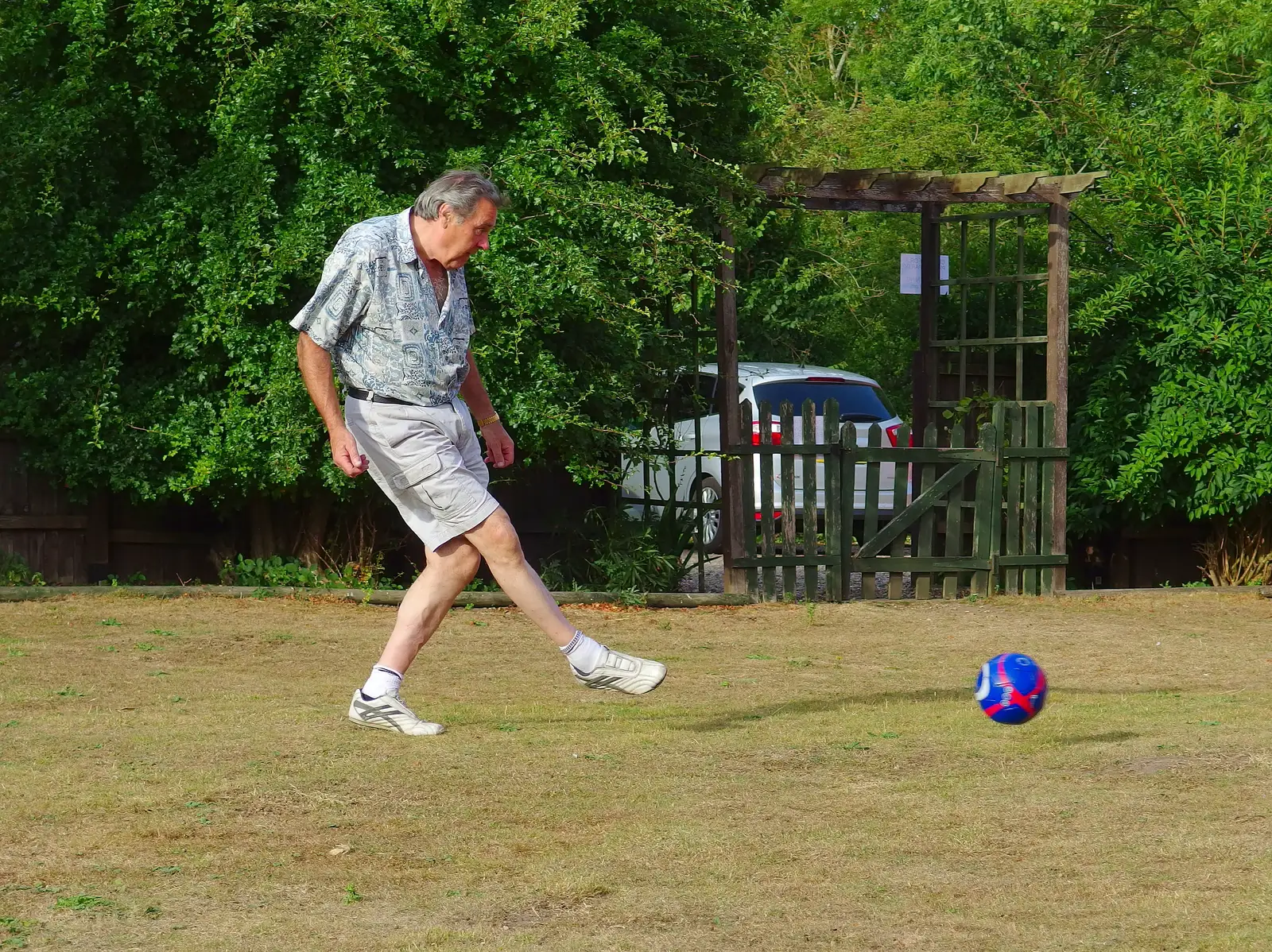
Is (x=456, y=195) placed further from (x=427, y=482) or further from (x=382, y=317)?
(x=427, y=482)

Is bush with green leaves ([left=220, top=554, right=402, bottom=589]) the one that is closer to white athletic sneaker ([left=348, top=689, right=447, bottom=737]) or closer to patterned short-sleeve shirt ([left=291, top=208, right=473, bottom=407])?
white athletic sneaker ([left=348, top=689, right=447, bottom=737])

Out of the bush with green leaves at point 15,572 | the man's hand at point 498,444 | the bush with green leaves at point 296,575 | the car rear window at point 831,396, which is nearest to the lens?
the man's hand at point 498,444

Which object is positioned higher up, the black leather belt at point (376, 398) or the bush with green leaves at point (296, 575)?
the black leather belt at point (376, 398)

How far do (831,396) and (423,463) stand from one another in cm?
997

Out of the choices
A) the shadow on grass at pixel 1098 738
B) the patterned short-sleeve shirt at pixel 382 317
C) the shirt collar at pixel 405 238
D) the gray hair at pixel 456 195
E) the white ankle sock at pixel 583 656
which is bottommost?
the shadow on grass at pixel 1098 738

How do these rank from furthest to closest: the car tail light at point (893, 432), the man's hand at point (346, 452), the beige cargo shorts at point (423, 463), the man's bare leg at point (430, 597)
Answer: the car tail light at point (893, 432), the man's bare leg at point (430, 597), the beige cargo shorts at point (423, 463), the man's hand at point (346, 452)

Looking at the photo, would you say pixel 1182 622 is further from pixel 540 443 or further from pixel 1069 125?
pixel 1069 125

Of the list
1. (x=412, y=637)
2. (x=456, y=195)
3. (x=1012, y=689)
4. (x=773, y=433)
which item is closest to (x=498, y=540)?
(x=412, y=637)

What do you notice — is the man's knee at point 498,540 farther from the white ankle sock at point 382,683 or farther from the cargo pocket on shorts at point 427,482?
the white ankle sock at point 382,683

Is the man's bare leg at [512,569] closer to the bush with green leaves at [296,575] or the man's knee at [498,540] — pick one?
the man's knee at [498,540]

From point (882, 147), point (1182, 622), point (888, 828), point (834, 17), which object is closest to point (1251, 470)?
point (1182, 622)

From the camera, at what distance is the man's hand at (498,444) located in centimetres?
651

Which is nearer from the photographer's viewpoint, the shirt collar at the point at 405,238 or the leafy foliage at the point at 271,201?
the shirt collar at the point at 405,238

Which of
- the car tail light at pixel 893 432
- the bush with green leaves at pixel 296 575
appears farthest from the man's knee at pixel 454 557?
the car tail light at pixel 893 432
